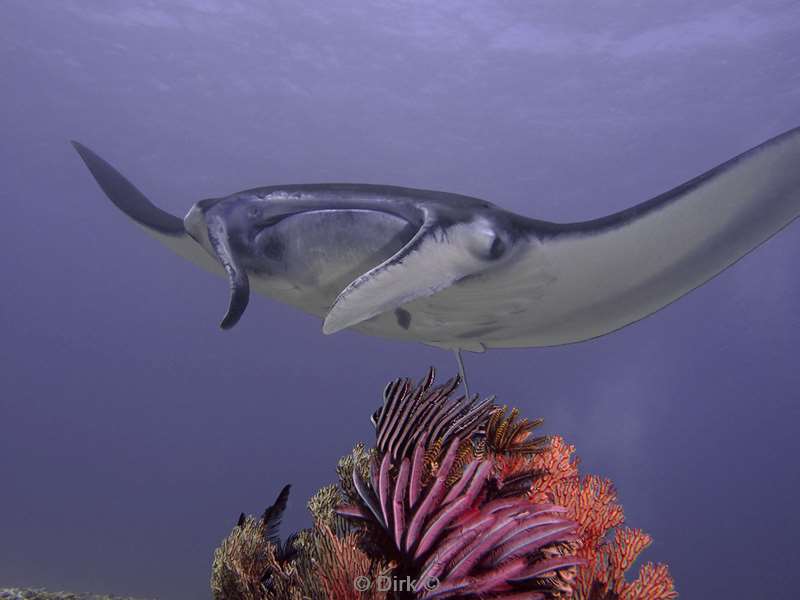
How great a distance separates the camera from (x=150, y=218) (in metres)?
3.52

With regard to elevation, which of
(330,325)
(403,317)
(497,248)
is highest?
(403,317)

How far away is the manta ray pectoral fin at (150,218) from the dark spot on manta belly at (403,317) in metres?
1.29

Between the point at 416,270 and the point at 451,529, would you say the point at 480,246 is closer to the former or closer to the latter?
the point at 416,270

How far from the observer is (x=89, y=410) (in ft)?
203

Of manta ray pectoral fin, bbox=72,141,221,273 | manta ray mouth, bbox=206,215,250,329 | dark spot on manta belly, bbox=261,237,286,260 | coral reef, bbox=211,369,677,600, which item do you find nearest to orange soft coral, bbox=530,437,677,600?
coral reef, bbox=211,369,677,600

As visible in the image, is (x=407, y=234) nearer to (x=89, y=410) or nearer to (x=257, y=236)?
(x=257, y=236)

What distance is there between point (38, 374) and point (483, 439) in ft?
232

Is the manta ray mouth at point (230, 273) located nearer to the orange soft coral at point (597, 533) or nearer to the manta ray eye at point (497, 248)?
the manta ray eye at point (497, 248)

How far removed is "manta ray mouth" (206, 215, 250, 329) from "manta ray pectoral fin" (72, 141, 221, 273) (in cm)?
80

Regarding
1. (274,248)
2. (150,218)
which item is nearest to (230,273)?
(274,248)

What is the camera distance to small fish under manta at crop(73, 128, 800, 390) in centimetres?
212

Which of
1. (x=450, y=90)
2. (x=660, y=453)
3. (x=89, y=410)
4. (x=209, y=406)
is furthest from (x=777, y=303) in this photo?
(x=89, y=410)

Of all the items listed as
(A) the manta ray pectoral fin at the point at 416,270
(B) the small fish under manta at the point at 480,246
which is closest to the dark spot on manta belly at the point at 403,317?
(B) the small fish under manta at the point at 480,246

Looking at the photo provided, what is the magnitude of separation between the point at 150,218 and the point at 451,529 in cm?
297
